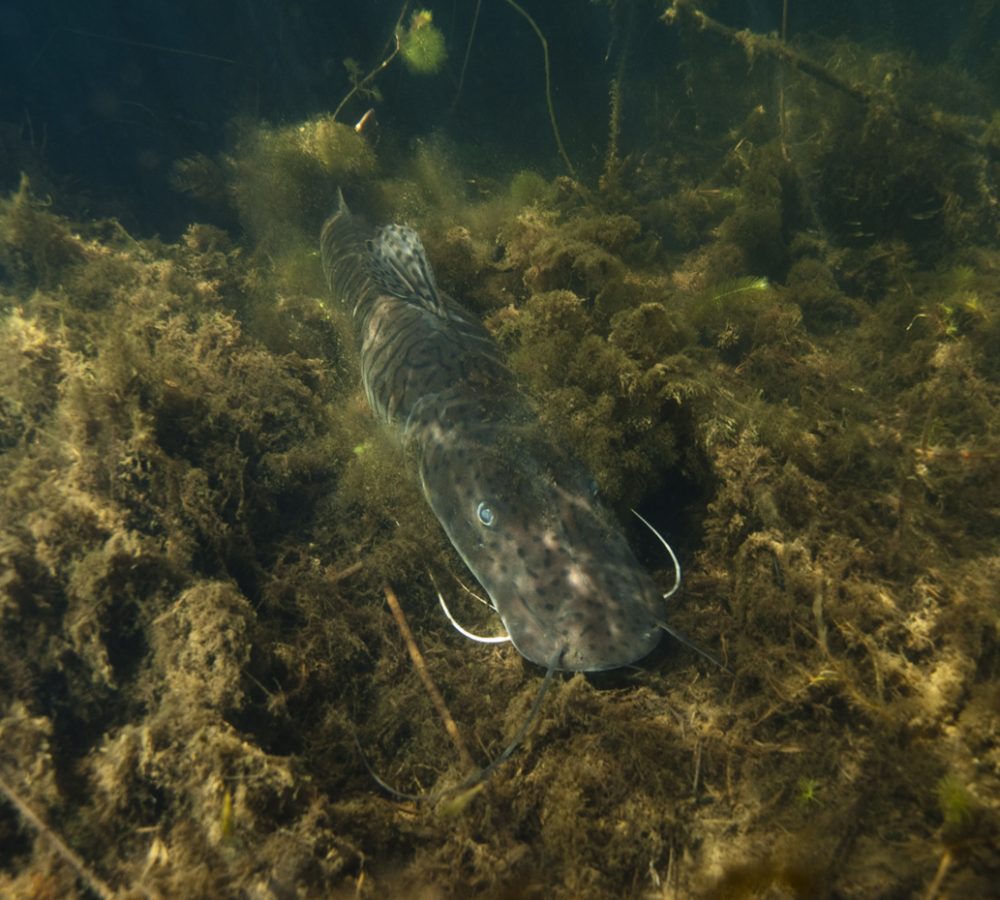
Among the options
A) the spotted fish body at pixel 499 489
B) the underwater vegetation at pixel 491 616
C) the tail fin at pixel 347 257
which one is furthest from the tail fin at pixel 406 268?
the tail fin at pixel 347 257

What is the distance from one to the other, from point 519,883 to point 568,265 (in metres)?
4.36

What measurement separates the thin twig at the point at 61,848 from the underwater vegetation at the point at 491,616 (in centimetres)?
1

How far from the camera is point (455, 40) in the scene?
42.2 feet

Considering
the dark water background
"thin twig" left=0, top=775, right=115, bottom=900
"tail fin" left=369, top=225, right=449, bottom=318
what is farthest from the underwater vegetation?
the dark water background

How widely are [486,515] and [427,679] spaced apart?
37.8 inches

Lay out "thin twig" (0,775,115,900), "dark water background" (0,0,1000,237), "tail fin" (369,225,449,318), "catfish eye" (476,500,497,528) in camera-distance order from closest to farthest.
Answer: "thin twig" (0,775,115,900) → "catfish eye" (476,500,497,528) → "tail fin" (369,225,449,318) → "dark water background" (0,0,1000,237)

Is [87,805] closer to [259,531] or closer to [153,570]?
[153,570]

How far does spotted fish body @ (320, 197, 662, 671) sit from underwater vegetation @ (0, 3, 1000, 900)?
0.24m

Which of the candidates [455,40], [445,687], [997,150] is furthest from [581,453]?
[455,40]

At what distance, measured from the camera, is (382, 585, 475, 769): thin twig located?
8.19ft

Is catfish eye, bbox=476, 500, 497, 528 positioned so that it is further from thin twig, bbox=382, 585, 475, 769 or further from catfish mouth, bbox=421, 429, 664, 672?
thin twig, bbox=382, 585, 475, 769

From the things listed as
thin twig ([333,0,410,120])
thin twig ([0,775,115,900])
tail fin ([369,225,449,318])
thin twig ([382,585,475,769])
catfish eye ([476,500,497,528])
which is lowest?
thin twig ([382,585,475,769])

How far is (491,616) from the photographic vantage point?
3.16m

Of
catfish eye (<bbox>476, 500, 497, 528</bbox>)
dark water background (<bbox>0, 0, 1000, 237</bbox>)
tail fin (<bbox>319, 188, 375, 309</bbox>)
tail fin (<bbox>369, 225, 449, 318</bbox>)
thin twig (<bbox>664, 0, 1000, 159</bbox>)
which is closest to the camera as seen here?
catfish eye (<bbox>476, 500, 497, 528</bbox>)
